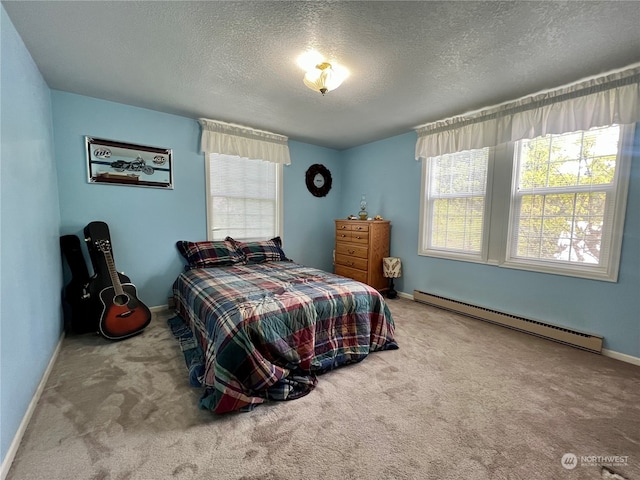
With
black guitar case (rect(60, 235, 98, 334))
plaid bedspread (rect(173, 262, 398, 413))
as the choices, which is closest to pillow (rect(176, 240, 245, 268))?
plaid bedspread (rect(173, 262, 398, 413))

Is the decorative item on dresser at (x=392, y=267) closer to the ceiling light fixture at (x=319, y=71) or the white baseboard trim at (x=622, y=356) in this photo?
the white baseboard trim at (x=622, y=356)

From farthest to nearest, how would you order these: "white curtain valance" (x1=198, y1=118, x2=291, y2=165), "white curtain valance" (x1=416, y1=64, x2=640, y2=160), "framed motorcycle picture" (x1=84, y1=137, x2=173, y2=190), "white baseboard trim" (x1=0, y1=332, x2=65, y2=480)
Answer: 1. "white curtain valance" (x1=198, y1=118, x2=291, y2=165)
2. "framed motorcycle picture" (x1=84, y1=137, x2=173, y2=190)
3. "white curtain valance" (x1=416, y1=64, x2=640, y2=160)
4. "white baseboard trim" (x1=0, y1=332, x2=65, y2=480)

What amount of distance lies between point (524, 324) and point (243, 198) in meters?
3.64

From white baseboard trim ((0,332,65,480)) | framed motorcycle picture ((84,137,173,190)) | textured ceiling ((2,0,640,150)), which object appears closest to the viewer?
white baseboard trim ((0,332,65,480))

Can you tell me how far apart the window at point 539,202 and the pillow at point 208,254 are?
264cm

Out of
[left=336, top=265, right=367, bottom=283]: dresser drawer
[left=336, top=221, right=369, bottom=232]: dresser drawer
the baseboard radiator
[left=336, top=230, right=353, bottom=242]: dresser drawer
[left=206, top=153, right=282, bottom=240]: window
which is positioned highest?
[left=206, top=153, right=282, bottom=240]: window

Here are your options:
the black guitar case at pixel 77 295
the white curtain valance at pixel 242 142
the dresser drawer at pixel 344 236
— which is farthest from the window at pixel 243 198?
the black guitar case at pixel 77 295

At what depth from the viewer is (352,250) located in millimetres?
4121

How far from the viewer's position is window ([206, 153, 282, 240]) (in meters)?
3.65

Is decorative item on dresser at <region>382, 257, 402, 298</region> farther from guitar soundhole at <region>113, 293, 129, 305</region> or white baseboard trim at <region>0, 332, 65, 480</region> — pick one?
white baseboard trim at <region>0, 332, 65, 480</region>

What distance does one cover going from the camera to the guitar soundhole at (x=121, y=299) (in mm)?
2593

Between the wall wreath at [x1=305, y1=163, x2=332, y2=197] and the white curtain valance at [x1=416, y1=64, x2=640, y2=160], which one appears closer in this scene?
the white curtain valance at [x1=416, y1=64, x2=640, y2=160]

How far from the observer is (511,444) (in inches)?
56.4

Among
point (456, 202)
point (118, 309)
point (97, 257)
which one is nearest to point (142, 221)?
point (97, 257)
